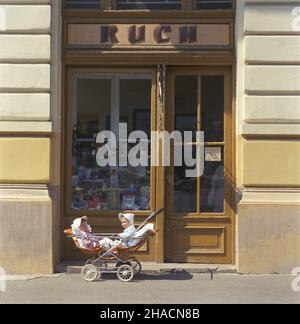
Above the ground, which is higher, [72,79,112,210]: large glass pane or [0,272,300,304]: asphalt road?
[72,79,112,210]: large glass pane

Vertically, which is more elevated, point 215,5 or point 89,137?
point 215,5

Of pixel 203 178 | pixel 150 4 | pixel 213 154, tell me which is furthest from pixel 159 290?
pixel 150 4

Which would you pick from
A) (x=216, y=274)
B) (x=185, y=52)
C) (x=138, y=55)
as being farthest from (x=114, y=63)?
(x=216, y=274)

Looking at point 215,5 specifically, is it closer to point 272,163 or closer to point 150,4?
point 150,4

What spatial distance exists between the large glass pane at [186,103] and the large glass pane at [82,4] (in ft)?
5.31

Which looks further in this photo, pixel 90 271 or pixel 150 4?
pixel 150 4

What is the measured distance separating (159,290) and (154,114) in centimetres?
267

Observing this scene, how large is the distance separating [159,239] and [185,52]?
9.01 feet

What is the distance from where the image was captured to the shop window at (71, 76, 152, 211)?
9.88 metres

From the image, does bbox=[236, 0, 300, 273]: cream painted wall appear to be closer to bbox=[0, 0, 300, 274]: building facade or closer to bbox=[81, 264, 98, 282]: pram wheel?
bbox=[0, 0, 300, 274]: building facade

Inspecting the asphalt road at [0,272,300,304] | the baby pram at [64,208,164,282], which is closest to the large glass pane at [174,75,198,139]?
the baby pram at [64,208,164,282]

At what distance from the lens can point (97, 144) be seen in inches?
391

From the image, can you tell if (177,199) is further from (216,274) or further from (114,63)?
(114,63)

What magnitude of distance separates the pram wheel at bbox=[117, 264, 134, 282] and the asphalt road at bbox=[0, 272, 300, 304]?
8cm
